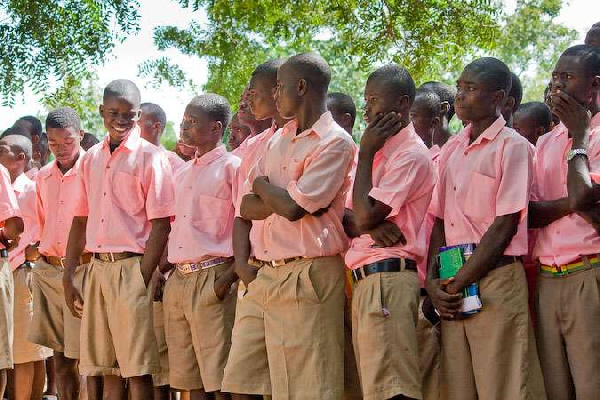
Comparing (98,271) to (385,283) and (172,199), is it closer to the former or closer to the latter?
(172,199)

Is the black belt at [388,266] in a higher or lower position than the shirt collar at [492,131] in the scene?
lower

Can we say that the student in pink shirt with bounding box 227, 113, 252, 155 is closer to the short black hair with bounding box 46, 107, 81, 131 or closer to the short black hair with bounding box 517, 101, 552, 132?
the short black hair with bounding box 46, 107, 81, 131

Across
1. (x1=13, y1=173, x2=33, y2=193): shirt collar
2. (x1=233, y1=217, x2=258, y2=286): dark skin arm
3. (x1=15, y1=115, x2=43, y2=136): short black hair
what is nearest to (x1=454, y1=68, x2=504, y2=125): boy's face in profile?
(x1=233, y1=217, x2=258, y2=286): dark skin arm

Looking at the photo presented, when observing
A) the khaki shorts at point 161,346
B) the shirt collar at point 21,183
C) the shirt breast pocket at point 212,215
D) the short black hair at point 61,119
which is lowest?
the khaki shorts at point 161,346

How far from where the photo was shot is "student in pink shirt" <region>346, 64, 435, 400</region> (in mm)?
4918

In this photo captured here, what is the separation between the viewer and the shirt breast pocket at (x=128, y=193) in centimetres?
664

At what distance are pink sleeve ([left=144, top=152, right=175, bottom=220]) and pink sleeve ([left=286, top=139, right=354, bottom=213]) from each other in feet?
5.61

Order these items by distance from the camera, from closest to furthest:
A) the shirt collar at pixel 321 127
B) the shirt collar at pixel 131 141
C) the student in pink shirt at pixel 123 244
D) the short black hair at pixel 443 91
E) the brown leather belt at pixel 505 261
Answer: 1. the brown leather belt at pixel 505 261
2. the shirt collar at pixel 321 127
3. the student in pink shirt at pixel 123 244
4. the shirt collar at pixel 131 141
5. the short black hair at pixel 443 91

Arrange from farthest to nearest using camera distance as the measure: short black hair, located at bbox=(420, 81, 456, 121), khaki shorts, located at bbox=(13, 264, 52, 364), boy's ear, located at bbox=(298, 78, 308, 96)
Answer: khaki shorts, located at bbox=(13, 264, 52, 364) → short black hair, located at bbox=(420, 81, 456, 121) → boy's ear, located at bbox=(298, 78, 308, 96)

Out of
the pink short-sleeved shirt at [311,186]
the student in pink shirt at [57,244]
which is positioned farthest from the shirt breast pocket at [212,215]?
the student in pink shirt at [57,244]

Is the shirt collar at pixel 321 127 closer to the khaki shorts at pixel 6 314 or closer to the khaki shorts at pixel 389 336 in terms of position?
the khaki shorts at pixel 389 336

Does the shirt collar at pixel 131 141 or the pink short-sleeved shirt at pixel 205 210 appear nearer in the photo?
the pink short-sleeved shirt at pixel 205 210

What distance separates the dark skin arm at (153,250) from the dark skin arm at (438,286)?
6.74ft

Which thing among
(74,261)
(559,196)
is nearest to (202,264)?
(74,261)
